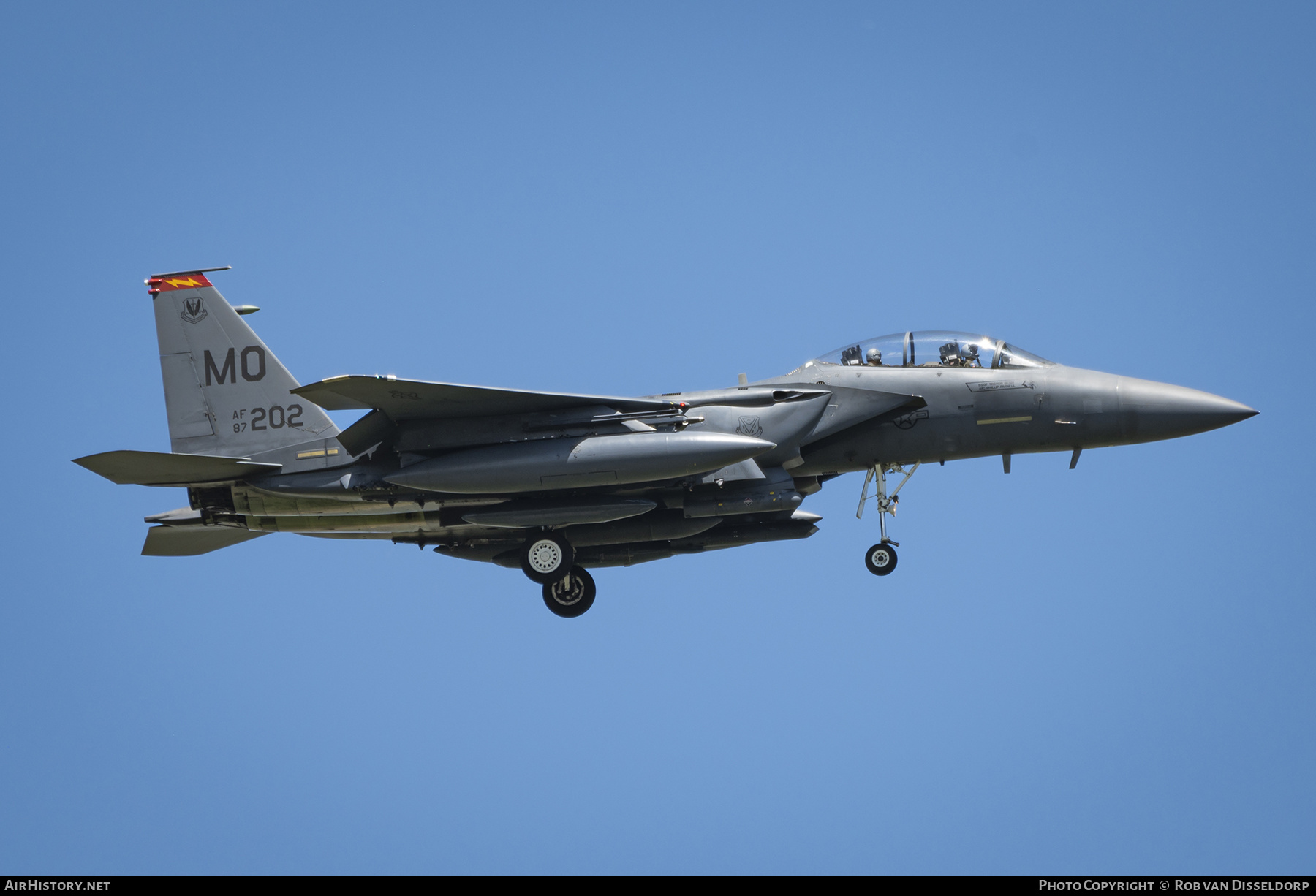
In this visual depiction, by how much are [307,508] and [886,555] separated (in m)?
7.20

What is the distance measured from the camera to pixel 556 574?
16516 millimetres

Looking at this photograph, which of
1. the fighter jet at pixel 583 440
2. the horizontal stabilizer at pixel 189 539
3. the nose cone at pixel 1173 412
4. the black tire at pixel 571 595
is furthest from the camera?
the horizontal stabilizer at pixel 189 539

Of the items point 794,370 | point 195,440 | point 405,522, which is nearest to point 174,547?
point 195,440

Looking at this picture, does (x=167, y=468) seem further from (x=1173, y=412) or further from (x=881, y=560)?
(x=1173, y=412)

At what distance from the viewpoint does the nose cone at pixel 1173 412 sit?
51.8 feet

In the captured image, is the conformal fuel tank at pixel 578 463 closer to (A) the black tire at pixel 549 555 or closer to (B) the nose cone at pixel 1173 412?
(A) the black tire at pixel 549 555

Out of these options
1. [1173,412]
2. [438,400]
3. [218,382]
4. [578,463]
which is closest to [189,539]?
[218,382]

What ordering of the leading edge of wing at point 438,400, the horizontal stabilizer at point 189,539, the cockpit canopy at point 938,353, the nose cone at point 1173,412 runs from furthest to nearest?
the horizontal stabilizer at point 189,539 < the cockpit canopy at point 938,353 < the nose cone at point 1173,412 < the leading edge of wing at point 438,400

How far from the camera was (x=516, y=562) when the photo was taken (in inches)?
695

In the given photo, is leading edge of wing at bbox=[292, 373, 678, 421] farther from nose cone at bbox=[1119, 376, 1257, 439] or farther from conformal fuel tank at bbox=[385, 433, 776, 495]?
nose cone at bbox=[1119, 376, 1257, 439]

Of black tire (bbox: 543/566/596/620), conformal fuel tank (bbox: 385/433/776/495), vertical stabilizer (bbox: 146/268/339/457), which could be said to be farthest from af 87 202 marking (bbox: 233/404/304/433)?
black tire (bbox: 543/566/596/620)

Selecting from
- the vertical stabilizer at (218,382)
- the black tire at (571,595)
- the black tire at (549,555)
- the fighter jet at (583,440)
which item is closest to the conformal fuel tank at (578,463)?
the fighter jet at (583,440)

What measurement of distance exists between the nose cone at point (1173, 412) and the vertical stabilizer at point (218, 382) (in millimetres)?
9940

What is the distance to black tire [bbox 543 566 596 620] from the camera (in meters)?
17.1
